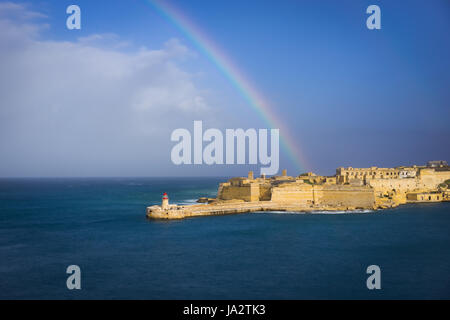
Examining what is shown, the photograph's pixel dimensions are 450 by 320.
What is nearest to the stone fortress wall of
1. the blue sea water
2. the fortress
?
the fortress

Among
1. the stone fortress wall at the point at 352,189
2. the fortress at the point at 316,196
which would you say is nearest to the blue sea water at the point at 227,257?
the fortress at the point at 316,196

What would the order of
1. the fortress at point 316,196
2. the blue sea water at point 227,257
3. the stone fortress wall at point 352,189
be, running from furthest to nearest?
the stone fortress wall at point 352,189 < the fortress at point 316,196 < the blue sea water at point 227,257

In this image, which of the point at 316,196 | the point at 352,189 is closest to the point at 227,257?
the point at 316,196

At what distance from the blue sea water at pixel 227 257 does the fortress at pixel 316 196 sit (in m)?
2.90

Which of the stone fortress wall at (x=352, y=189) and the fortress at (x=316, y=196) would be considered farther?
the stone fortress wall at (x=352, y=189)

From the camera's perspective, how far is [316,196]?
31.7 meters

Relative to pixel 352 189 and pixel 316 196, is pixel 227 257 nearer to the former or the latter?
pixel 316 196

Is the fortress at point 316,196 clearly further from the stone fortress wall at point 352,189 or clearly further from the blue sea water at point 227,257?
the blue sea water at point 227,257

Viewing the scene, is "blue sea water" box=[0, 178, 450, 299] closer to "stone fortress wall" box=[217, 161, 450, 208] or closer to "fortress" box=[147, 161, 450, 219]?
"fortress" box=[147, 161, 450, 219]

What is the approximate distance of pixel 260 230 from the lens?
21.6 metres

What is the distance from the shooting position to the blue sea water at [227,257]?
37.6ft

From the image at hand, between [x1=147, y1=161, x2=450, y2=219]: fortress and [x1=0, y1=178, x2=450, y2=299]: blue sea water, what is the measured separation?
9.50 ft

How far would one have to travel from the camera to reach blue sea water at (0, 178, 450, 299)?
11.5m
